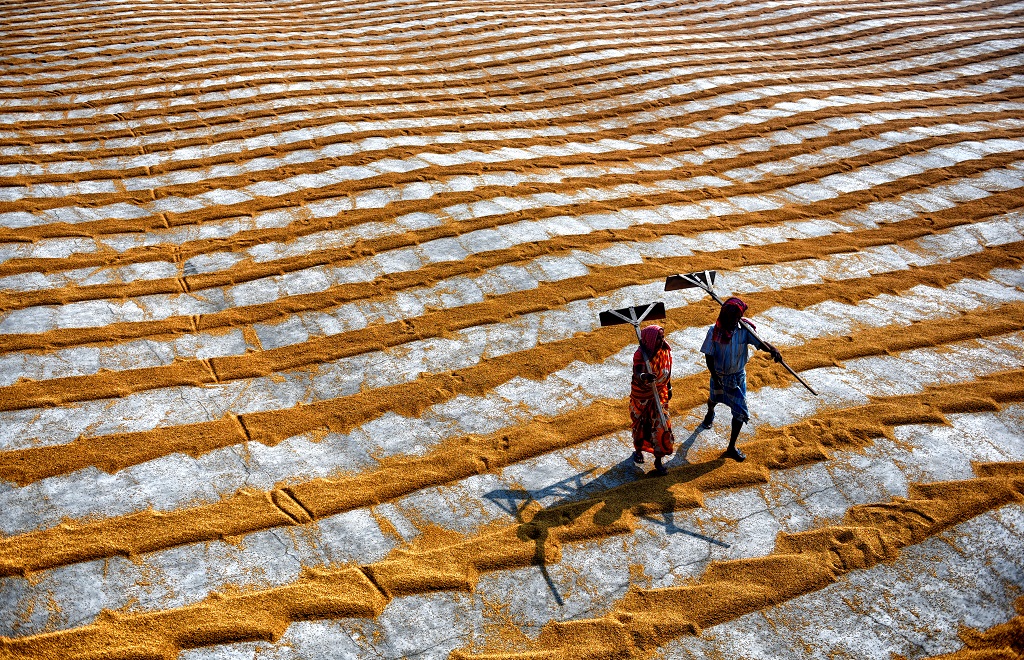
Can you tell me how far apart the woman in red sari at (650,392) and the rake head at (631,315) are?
189 millimetres

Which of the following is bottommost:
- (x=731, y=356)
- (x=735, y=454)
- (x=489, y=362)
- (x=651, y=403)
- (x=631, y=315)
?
(x=735, y=454)

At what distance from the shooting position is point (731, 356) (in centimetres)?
483

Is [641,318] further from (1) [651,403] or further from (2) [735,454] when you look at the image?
(2) [735,454]

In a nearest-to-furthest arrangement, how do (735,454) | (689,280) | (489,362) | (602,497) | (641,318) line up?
(602,497) < (641,318) < (735,454) < (689,280) < (489,362)

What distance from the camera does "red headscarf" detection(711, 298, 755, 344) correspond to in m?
4.70

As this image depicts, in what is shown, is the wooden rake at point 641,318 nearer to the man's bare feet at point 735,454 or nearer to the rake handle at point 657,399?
the rake handle at point 657,399

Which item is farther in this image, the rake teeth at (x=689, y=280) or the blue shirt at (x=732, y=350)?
the rake teeth at (x=689, y=280)

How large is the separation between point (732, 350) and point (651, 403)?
684 millimetres

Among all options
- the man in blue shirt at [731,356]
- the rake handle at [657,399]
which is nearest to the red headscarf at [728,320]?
the man in blue shirt at [731,356]

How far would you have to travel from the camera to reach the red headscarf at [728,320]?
470 cm

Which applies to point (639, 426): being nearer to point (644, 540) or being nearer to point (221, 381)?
point (644, 540)

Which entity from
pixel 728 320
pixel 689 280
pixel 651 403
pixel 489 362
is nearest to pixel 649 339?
pixel 651 403

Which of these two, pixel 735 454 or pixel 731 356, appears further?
pixel 735 454

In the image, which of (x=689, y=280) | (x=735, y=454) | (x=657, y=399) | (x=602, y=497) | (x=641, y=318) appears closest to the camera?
(x=657, y=399)
